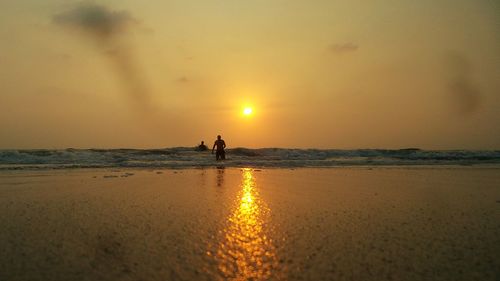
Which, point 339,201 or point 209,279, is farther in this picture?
point 339,201

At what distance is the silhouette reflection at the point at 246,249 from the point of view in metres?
2.91

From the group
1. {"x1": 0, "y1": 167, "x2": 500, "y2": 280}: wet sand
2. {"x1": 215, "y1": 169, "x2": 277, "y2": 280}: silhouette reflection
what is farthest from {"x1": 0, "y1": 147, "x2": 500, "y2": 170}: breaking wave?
{"x1": 215, "y1": 169, "x2": 277, "y2": 280}: silhouette reflection

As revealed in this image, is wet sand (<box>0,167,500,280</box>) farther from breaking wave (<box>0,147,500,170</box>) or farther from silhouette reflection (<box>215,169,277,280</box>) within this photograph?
breaking wave (<box>0,147,500,170</box>)

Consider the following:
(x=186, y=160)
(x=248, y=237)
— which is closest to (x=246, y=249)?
(x=248, y=237)

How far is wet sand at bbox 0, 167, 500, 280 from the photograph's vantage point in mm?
2959

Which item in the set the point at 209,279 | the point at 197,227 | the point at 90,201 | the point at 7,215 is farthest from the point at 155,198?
the point at 209,279

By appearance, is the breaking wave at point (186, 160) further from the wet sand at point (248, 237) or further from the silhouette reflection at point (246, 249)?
the silhouette reflection at point (246, 249)

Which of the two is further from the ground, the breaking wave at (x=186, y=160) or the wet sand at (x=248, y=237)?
the breaking wave at (x=186, y=160)

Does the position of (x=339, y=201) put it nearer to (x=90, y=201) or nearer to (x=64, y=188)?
(x=90, y=201)

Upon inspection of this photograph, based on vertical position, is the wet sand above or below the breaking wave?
below

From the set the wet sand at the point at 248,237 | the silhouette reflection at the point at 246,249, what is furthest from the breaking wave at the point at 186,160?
the silhouette reflection at the point at 246,249

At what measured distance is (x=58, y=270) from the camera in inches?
117

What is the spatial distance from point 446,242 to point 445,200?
355cm

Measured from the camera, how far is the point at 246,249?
3.54 m
